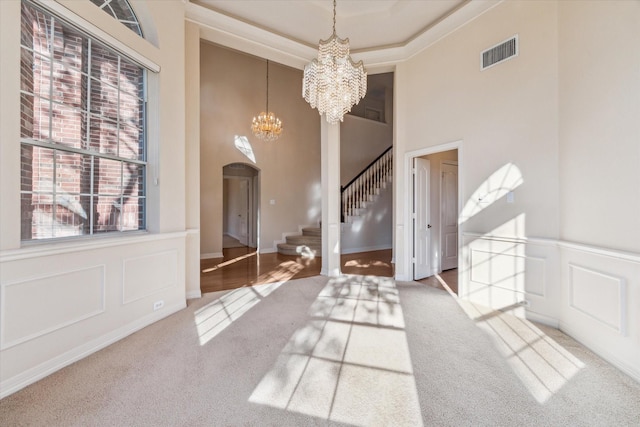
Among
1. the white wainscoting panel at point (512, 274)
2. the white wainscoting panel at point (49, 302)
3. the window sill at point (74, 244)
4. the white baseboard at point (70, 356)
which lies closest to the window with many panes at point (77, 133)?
the window sill at point (74, 244)

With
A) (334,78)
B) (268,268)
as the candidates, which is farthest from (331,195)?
(334,78)

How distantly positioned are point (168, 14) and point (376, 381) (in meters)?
4.43

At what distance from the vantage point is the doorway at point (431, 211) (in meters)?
4.74

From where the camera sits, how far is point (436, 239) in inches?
209

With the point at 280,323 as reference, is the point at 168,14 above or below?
above

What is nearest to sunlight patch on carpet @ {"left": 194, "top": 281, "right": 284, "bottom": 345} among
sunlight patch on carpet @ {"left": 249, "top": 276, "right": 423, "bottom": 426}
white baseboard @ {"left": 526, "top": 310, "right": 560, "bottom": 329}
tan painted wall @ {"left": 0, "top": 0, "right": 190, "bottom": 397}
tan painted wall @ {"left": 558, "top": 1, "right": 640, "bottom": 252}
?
tan painted wall @ {"left": 0, "top": 0, "right": 190, "bottom": 397}

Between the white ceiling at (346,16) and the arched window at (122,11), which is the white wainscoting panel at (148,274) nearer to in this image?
the arched window at (122,11)

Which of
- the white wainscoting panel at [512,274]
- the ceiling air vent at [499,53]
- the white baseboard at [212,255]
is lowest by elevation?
the white baseboard at [212,255]

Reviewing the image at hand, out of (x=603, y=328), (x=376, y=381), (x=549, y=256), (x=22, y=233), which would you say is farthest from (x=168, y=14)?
(x=603, y=328)

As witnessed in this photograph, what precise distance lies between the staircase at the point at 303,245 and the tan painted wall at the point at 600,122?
17.9 feet

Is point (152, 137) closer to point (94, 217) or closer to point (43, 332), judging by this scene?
point (94, 217)

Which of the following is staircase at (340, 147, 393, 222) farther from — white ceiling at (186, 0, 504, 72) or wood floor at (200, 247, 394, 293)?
white ceiling at (186, 0, 504, 72)

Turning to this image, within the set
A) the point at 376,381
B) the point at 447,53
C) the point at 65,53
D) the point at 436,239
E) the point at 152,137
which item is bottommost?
the point at 376,381

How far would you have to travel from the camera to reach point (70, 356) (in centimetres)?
230
